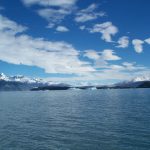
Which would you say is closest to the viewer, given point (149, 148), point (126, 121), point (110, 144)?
point (149, 148)

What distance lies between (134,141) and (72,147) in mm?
10916

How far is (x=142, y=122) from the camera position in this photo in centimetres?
6550

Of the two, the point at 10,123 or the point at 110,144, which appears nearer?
the point at 110,144

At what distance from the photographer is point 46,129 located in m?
60.2

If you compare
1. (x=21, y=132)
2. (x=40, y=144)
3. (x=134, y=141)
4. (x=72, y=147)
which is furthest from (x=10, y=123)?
(x=134, y=141)

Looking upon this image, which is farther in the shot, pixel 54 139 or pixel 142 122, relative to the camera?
pixel 142 122

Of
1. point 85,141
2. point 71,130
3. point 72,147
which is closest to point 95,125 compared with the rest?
point 71,130

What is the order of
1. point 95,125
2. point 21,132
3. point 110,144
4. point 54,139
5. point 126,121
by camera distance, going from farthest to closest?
point 126,121 → point 95,125 → point 21,132 → point 54,139 → point 110,144

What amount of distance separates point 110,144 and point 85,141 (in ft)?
16.1

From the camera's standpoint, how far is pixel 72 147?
147 ft

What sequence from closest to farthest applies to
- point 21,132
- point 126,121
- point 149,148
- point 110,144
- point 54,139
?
point 149,148
point 110,144
point 54,139
point 21,132
point 126,121

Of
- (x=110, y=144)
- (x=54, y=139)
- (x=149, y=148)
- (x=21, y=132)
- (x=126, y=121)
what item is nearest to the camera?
(x=149, y=148)

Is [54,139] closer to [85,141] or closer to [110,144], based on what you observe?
[85,141]

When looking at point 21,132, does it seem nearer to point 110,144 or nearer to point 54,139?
point 54,139
